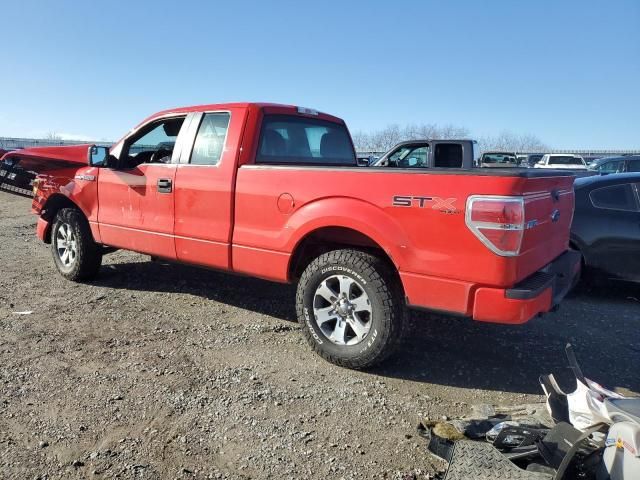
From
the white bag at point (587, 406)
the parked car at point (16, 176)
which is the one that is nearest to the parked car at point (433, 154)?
the parked car at point (16, 176)

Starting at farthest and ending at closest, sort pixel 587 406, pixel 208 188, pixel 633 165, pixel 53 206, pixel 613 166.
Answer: pixel 613 166 < pixel 633 165 < pixel 53 206 < pixel 208 188 < pixel 587 406

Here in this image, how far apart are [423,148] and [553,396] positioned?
8843mm

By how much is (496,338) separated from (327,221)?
1990 millimetres

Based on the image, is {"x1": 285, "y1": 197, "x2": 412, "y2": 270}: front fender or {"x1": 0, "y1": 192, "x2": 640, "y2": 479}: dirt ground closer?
{"x1": 0, "y1": 192, "x2": 640, "y2": 479}: dirt ground

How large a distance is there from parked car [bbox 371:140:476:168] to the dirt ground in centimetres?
493

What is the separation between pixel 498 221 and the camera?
2947mm

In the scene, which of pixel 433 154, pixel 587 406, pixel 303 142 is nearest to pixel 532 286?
pixel 587 406

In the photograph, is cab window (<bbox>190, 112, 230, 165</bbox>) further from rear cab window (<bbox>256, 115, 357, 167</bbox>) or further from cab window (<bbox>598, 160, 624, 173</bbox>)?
cab window (<bbox>598, 160, 624, 173</bbox>)

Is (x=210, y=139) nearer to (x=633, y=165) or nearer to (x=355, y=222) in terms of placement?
(x=355, y=222)

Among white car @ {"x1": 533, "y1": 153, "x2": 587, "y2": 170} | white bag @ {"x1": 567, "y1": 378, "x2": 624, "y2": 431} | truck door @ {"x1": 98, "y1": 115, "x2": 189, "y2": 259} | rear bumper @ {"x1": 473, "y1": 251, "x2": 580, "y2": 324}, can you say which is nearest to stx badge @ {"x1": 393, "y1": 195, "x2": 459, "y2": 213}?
rear bumper @ {"x1": 473, "y1": 251, "x2": 580, "y2": 324}

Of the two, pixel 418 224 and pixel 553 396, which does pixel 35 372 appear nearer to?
pixel 418 224

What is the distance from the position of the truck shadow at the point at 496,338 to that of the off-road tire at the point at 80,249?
0.23m

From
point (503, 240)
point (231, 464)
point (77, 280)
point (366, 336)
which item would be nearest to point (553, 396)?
point (503, 240)

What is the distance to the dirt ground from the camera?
2646mm
